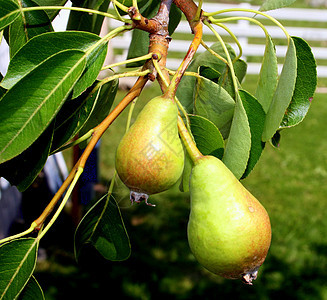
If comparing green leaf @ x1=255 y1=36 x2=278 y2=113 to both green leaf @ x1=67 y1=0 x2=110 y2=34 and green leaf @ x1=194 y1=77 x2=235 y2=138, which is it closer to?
green leaf @ x1=194 y1=77 x2=235 y2=138

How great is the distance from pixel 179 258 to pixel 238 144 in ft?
6.82

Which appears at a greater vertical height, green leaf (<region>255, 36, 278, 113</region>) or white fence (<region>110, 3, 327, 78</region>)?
green leaf (<region>255, 36, 278, 113</region>)

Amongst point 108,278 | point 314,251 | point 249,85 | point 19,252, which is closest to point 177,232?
point 108,278

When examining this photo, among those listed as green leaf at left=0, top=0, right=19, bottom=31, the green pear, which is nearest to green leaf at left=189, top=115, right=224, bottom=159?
the green pear

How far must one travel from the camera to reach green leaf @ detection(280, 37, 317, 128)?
0.83 meters

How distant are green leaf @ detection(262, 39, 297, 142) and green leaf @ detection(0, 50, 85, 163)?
13.5 inches

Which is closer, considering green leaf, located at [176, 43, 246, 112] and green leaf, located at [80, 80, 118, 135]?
green leaf, located at [80, 80, 118, 135]

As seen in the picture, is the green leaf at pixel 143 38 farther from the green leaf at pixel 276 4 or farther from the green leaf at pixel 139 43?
the green leaf at pixel 276 4

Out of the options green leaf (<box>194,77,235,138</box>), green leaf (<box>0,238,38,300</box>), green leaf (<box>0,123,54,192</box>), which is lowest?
green leaf (<box>0,238,38,300</box>)

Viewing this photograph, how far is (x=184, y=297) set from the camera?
2408 mm

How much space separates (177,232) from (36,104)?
244 cm

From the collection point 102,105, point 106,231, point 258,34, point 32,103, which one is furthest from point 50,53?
point 258,34

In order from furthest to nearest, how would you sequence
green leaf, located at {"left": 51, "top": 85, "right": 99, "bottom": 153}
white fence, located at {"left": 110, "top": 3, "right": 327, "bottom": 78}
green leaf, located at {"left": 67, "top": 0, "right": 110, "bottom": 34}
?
white fence, located at {"left": 110, "top": 3, "right": 327, "bottom": 78}
green leaf, located at {"left": 67, "top": 0, "right": 110, "bottom": 34}
green leaf, located at {"left": 51, "top": 85, "right": 99, "bottom": 153}

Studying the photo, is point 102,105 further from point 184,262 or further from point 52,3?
point 184,262
